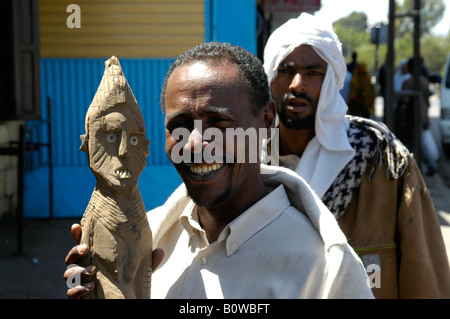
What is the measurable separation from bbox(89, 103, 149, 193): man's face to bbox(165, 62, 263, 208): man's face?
9 centimetres

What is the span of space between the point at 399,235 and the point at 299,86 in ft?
2.80

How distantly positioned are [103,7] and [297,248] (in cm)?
663

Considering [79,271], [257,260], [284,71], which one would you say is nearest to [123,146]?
[79,271]

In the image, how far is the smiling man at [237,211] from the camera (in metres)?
1.59

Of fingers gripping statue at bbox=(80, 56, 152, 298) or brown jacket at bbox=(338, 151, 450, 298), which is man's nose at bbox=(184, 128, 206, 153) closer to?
fingers gripping statue at bbox=(80, 56, 152, 298)

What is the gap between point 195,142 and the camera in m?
1.61

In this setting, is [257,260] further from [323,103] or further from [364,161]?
[323,103]

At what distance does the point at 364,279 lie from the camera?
1.60m

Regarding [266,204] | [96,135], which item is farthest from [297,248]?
[96,135]

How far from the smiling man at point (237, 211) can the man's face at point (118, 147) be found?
0.09 meters

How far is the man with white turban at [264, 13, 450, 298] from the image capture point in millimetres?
2865

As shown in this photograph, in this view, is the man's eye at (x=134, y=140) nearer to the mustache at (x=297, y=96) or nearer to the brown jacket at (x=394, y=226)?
the brown jacket at (x=394, y=226)

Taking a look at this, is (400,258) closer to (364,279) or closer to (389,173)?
(389,173)

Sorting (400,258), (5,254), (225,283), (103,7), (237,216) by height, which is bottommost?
(5,254)
